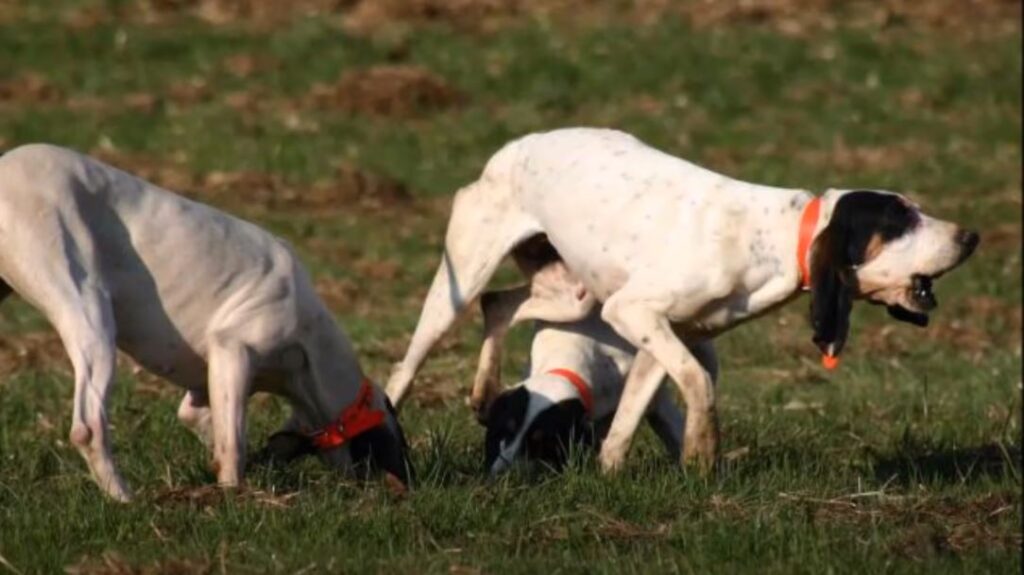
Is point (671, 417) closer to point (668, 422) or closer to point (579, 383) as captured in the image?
point (668, 422)

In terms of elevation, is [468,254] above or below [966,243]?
below

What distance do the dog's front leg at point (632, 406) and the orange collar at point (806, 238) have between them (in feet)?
2.29

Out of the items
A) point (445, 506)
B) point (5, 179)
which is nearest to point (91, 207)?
point (5, 179)

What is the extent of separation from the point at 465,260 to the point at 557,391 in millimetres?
740

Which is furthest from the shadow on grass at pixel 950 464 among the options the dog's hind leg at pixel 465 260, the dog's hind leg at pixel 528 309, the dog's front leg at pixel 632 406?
the dog's hind leg at pixel 465 260

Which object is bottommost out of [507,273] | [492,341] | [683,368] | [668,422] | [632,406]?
[507,273]

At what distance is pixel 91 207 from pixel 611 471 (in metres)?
2.02

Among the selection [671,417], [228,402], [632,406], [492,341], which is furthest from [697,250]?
[228,402]

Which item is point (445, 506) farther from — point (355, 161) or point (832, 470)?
point (355, 161)

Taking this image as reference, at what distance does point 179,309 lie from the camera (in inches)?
324

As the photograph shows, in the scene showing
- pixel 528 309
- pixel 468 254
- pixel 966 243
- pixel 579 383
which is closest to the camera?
pixel 966 243

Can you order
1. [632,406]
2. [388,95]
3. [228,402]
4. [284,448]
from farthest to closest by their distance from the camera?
[388,95] → [632,406] → [284,448] → [228,402]

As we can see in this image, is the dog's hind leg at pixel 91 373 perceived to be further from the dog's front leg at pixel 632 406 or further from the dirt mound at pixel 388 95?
the dirt mound at pixel 388 95

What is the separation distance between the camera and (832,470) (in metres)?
9.17
